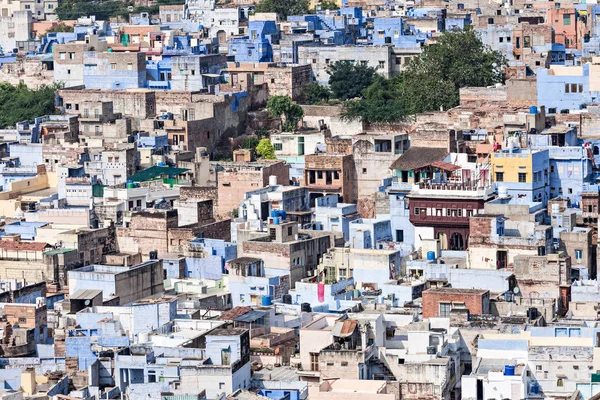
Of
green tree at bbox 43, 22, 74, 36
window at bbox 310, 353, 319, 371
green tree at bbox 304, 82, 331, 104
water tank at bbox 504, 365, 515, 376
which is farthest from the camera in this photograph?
green tree at bbox 43, 22, 74, 36

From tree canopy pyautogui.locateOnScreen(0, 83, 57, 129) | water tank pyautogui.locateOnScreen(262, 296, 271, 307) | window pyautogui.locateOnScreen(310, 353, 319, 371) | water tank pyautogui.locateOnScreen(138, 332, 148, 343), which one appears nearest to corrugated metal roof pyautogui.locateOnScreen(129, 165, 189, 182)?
tree canopy pyautogui.locateOnScreen(0, 83, 57, 129)

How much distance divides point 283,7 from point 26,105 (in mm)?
24499

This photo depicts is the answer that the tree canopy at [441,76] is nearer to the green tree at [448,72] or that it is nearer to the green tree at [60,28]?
the green tree at [448,72]

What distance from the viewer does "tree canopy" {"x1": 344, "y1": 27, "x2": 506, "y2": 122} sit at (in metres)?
60.2

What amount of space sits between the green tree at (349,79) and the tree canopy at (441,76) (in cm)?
71

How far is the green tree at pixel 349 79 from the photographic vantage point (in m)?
64.8

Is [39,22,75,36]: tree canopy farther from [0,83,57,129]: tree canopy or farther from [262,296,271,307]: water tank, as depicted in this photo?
[262,296,271,307]: water tank

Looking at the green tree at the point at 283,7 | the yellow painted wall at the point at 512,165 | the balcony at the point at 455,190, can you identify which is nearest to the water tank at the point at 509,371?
the balcony at the point at 455,190

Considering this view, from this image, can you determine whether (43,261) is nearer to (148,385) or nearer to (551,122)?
(148,385)

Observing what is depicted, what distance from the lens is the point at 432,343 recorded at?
36.5 metres

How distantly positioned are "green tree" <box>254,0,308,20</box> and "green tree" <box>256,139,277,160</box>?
29.3 m

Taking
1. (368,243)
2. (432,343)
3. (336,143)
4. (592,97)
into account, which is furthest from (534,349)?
(592,97)

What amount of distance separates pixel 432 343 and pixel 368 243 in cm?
941

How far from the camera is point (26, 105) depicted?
2495 inches
